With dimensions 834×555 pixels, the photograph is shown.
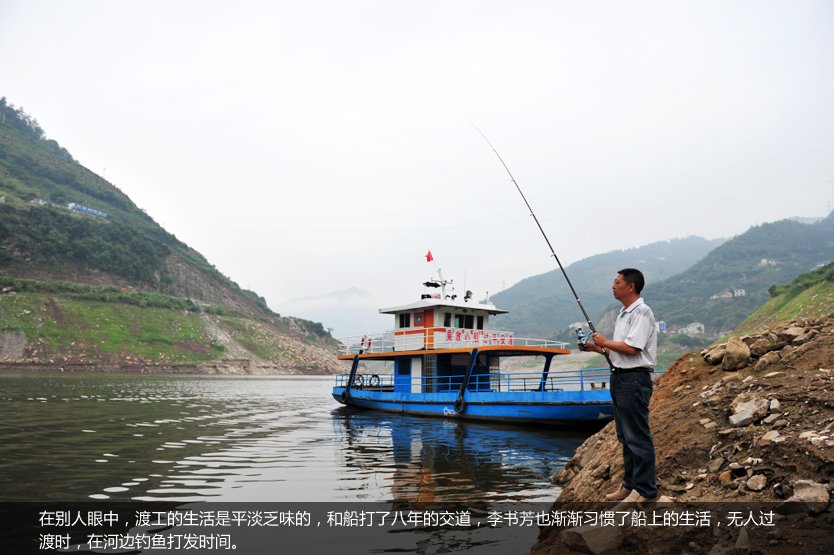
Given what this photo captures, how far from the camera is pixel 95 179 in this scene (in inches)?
7554

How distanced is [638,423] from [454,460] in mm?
9331

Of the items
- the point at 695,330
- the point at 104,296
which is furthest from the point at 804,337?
the point at 695,330

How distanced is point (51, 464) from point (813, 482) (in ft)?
47.6

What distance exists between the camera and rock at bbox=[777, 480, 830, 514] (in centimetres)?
483

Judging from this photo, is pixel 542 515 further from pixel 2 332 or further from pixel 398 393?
pixel 2 332

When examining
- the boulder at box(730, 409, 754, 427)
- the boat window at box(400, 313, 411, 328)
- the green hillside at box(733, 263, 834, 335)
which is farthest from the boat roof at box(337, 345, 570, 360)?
the green hillside at box(733, 263, 834, 335)

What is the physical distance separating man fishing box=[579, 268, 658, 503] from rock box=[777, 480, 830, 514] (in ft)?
4.03

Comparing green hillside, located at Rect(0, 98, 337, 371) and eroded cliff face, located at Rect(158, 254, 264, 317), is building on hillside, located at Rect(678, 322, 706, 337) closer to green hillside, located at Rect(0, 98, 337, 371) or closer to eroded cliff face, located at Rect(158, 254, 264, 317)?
green hillside, located at Rect(0, 98, 337, 371)

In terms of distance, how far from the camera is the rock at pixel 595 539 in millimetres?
5285

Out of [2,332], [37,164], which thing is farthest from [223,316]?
[37,164]

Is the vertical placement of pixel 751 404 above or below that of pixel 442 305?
below

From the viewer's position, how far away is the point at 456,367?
2822 cm

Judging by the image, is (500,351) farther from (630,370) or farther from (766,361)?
(630,370)

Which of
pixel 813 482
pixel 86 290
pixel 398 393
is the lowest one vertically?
pixel 398 393
